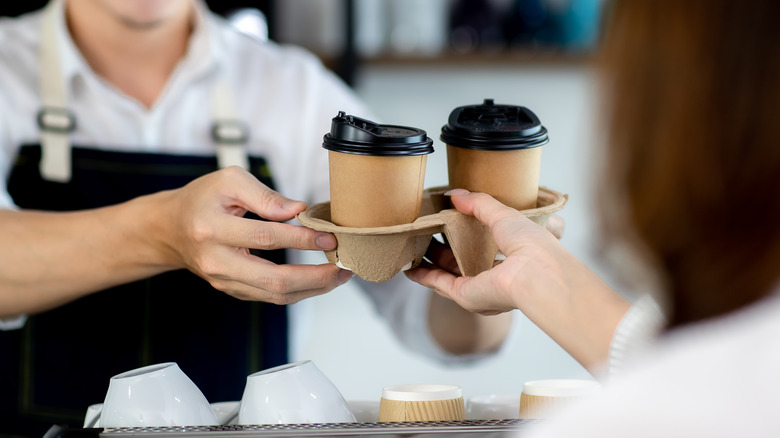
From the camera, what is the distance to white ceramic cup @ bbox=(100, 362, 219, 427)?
2.10 feet

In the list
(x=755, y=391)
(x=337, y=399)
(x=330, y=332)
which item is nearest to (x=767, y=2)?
(x=755, y=391)

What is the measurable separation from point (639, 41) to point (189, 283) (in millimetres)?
849

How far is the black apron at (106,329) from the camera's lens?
1102mm

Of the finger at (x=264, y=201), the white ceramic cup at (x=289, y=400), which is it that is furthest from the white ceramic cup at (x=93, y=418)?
the finger at (x=264, y=201)

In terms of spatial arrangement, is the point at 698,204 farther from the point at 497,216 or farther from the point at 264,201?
the point at 264,201

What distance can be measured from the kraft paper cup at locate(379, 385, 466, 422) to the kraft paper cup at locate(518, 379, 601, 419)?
6cm

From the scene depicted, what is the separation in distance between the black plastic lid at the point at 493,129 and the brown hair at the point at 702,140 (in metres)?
0.25

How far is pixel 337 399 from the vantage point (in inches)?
26.8

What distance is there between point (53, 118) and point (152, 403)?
0.63m

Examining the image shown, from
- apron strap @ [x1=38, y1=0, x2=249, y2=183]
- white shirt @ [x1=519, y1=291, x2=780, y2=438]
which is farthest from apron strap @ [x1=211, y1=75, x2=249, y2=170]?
white shirt @ [x1=519, y1=291, x2=780, y2=438]

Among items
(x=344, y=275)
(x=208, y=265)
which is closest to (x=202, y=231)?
(x=208, y=265)

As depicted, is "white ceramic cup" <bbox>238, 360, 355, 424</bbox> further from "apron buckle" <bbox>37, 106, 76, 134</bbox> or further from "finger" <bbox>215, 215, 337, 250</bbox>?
"apron buckle" <bbox>37, 106, 76, 134</bbox>

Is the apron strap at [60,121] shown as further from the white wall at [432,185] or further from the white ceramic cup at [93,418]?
the white wall at [432,185]

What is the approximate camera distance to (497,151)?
2.33ft
